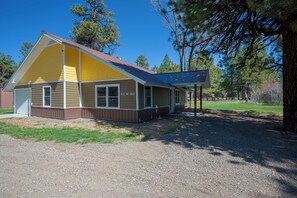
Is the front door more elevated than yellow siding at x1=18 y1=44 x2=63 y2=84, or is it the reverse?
yellow siding at x1=18 y1=44 x2=63 y2=84

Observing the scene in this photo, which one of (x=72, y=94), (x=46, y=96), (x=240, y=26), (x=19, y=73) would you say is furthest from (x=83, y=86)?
(x=240, y=26)

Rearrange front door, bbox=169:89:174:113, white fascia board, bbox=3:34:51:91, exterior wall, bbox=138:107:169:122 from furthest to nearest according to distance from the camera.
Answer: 1. front door, bbox=169:89:174:113
2. white fascia board, bbox=3:34:51:91
3. exterior wall, bbox=138:107:169:122

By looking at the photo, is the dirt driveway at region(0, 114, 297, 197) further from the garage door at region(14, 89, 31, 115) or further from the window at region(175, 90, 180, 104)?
the window at region(175, 90, 180, 104)

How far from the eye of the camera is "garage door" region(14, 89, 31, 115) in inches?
570

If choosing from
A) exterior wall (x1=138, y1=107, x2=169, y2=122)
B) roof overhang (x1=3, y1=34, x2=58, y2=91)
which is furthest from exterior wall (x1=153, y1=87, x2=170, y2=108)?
roof overhang (x1=3, y1=34, x2=58, y2=91)

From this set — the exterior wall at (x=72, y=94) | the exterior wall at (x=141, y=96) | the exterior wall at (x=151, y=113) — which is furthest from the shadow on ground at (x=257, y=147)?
the exterior wall at (x=72, y=94)

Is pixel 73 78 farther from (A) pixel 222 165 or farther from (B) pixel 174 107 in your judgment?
(A) pixel 222 165

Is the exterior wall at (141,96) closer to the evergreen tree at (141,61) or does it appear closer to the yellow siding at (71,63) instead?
the yellow siding at (71,63)

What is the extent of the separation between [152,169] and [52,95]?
1090 cm

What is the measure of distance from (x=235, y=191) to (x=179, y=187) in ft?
3.03

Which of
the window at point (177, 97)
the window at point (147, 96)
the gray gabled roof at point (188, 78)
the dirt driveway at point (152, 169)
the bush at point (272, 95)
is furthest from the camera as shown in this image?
the bush at point (272, 95)

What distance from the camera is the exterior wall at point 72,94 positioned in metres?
11.9

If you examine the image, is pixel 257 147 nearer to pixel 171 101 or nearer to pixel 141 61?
pixel 171 101

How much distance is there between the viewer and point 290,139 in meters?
6.42
